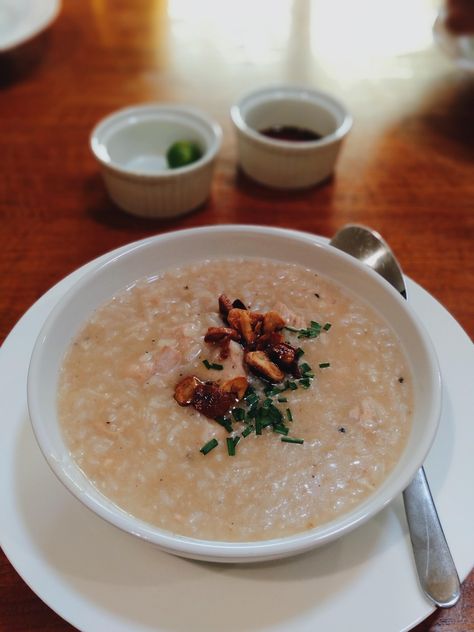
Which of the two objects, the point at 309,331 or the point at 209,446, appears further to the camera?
the point at 309,331

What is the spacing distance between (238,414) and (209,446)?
9 cm

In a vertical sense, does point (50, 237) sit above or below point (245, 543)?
below

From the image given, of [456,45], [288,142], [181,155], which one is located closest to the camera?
[181,155]

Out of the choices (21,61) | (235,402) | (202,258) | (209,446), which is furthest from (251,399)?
(21,61)

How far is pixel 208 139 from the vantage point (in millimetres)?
2137

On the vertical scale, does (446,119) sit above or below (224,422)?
below

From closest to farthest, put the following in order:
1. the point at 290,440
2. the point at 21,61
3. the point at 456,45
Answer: the point at 290,440, the point at 456,45, the point at 21,61

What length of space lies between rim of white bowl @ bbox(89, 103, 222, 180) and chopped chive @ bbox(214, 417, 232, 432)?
1024 mm

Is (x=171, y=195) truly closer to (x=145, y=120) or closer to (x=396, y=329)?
(x=145, y=120)

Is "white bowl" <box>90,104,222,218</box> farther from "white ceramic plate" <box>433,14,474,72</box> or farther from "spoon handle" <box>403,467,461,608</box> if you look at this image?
"spoon handle" <box>403,467,461,608</box>

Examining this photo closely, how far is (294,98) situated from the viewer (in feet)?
7.64

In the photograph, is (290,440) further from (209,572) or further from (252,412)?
(209,572)

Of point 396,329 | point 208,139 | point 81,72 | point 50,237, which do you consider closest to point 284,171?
point 208,139

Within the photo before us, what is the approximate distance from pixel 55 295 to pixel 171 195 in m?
0.69
